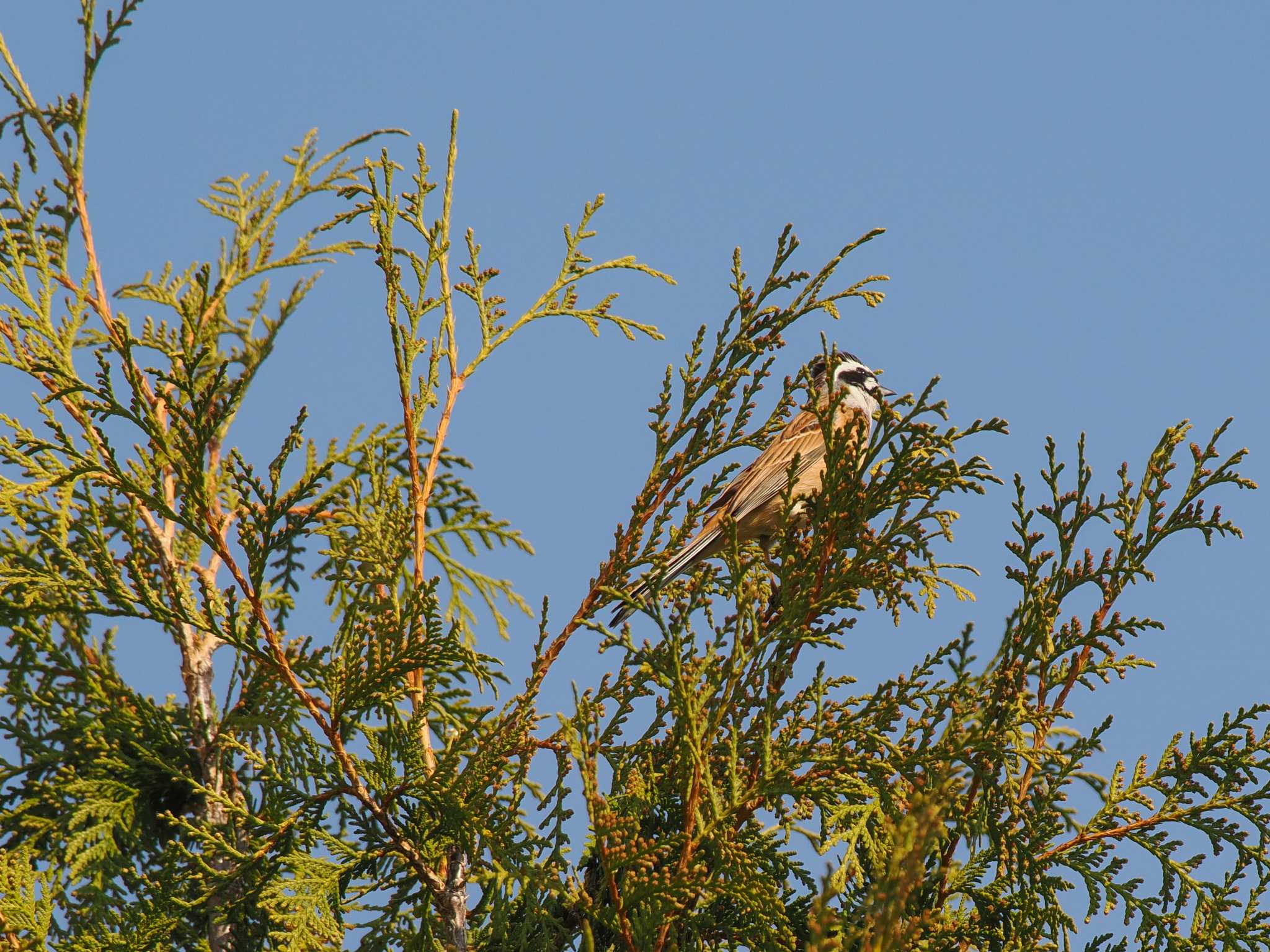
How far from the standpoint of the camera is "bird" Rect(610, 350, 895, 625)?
4.89m

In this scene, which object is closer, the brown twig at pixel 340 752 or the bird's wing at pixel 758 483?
the brown twig at pixel 340 752

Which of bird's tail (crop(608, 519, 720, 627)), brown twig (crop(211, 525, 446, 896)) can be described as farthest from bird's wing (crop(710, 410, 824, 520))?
brown twig (crop(211, 525, 446, 896))

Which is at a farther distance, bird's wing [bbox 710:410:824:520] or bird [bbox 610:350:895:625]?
bird's wing [bbox 710:410:824:520]

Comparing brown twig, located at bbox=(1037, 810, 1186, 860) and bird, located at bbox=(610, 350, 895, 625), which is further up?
bird, located at bbox=(610, 350, 895, 625)

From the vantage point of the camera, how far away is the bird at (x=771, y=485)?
4887mm

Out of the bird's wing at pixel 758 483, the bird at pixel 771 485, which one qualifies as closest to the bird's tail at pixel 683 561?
the bird at pixel 771 485

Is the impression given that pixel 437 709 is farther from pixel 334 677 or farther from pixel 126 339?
pixel 126 339

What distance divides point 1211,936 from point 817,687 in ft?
4.72

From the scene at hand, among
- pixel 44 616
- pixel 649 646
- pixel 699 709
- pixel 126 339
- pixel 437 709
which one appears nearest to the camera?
pixel 699 709

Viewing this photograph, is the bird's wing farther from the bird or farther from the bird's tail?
the bird's tail

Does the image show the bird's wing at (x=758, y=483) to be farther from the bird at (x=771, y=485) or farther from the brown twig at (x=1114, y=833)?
the brown twig at (x=1114, y=833)

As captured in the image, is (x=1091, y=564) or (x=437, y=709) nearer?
(x=1091, y=564)

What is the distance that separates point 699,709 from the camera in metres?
4.11

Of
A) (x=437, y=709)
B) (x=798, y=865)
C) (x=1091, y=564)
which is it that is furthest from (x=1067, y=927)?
(x=437, y=709)
